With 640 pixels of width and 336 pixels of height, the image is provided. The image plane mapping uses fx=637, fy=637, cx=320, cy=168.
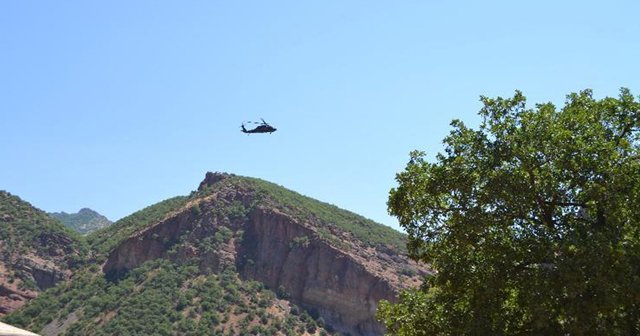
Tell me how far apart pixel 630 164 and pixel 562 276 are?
3.75m

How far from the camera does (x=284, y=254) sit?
10394cm

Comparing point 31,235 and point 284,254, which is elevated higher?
point 284,254

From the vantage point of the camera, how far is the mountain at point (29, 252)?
10169 cm

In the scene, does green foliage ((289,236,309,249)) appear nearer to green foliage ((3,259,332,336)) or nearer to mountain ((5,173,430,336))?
mountain ((5,173,430,336))

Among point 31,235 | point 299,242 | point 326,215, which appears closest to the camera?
point 299,242

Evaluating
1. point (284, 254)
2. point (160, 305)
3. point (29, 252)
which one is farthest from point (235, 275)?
point (29, 252)

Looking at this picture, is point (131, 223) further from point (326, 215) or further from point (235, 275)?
point (326, 215)

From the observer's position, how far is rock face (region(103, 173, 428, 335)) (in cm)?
9681

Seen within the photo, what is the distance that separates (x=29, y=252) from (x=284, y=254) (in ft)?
144

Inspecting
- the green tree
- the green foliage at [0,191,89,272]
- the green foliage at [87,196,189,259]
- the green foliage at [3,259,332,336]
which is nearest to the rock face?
the green foliage at [3,259,332,336]

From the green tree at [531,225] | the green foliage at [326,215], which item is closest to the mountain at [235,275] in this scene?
the green foliage at [326,215]

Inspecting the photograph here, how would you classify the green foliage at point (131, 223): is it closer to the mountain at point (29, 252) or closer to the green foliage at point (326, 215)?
the mountain at point (29, 252)

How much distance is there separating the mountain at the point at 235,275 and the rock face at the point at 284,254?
0.55 feet

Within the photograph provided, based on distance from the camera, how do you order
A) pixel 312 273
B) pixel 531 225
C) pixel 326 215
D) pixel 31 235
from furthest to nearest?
pixel 326 215 → pixel 31 235 → pixel 312 273 → pixel 531 225
